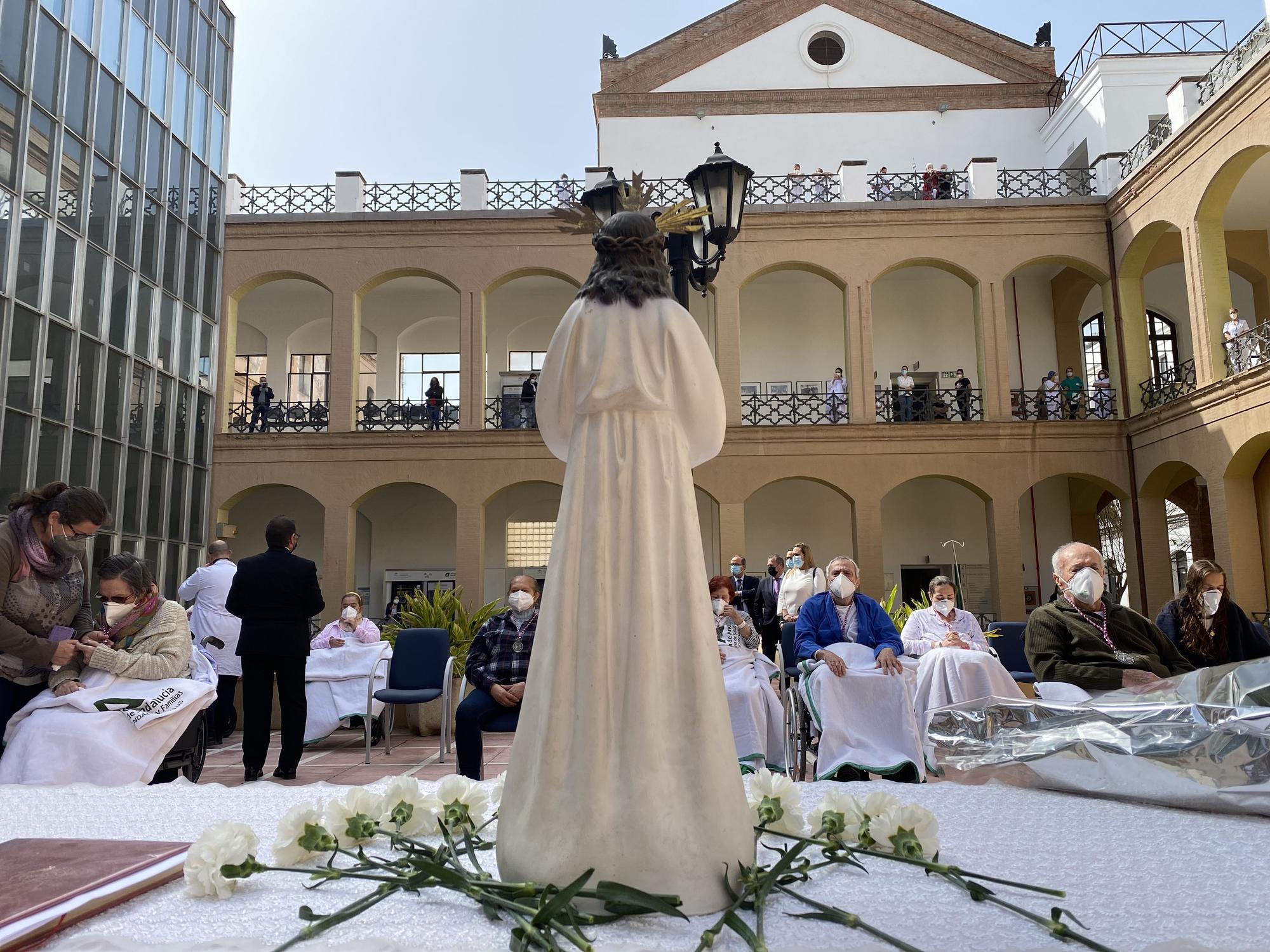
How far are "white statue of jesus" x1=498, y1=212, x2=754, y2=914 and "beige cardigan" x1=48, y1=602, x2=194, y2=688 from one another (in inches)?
110

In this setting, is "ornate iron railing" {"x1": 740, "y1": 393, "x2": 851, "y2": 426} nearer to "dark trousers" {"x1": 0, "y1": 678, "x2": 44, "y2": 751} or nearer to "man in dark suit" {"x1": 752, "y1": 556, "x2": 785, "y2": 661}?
"man in dark suit" {"x1": 752, "y1": 556, "x2": 785, "y2": 661}

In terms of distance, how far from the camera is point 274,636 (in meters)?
5.90

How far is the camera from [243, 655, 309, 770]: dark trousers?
5.94 metres

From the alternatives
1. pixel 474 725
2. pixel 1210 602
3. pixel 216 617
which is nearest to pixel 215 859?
pixel 474 725

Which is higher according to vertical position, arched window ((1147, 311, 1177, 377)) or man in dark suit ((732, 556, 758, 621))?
arched window ((1147, 311, 1177, 377))

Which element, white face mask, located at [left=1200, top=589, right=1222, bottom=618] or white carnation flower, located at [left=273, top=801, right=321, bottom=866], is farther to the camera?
white face mask, located at [left=1200, top=589, right=1222, bottom=618]

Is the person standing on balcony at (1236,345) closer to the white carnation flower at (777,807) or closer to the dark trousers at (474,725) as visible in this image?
the dark trousers at (474,725)

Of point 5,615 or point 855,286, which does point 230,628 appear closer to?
point 5,615

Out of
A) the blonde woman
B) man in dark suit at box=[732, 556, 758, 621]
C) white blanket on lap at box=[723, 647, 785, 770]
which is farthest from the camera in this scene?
man in dark suit at box=[732, 556, 758, 621]

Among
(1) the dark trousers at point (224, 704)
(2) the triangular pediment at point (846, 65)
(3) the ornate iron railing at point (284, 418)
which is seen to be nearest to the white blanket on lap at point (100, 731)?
(1) the dark trousers at point (224, 704)

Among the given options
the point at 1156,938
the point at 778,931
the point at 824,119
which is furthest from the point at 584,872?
the point at 824,119

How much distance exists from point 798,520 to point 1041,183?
7.44 m

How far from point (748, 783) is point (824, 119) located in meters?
19.5

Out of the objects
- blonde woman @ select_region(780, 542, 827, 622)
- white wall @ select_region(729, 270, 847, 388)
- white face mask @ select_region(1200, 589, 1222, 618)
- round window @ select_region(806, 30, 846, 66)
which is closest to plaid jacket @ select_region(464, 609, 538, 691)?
blonde woman @ select_region(780, 542, 827, 622)
